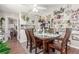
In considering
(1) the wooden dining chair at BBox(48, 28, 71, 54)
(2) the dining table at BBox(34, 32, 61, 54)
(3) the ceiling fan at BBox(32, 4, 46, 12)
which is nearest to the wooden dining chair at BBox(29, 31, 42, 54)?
(2) the dining table at BBox(34, 32, 61, 54)

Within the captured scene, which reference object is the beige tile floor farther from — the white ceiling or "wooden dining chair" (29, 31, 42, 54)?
the white ceiling

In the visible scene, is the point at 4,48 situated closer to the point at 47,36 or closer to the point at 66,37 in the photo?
the point at 47,36

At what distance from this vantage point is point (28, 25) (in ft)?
7.29

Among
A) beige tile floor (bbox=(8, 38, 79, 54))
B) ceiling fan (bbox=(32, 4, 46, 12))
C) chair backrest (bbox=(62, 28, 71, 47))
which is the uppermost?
ceiling fan (bbox=(32, 4, 46, 12))

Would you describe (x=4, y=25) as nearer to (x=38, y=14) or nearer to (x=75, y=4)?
(x=38, y=14)

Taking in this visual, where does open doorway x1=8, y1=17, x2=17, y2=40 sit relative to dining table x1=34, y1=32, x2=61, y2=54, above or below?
above

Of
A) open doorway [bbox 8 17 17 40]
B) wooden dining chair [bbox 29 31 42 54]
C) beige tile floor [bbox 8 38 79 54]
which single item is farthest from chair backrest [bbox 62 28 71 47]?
open doorway [bbox 8 17 17 40]

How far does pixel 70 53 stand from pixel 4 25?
1084 millimetres

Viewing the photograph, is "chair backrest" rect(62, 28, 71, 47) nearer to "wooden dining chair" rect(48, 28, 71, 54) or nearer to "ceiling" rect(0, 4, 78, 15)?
"wooden dining chair" rect(48, 28, 71, 54)

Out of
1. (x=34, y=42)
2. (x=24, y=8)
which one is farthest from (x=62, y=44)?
(x=24, y=8)

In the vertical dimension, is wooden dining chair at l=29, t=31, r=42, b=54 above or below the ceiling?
below
